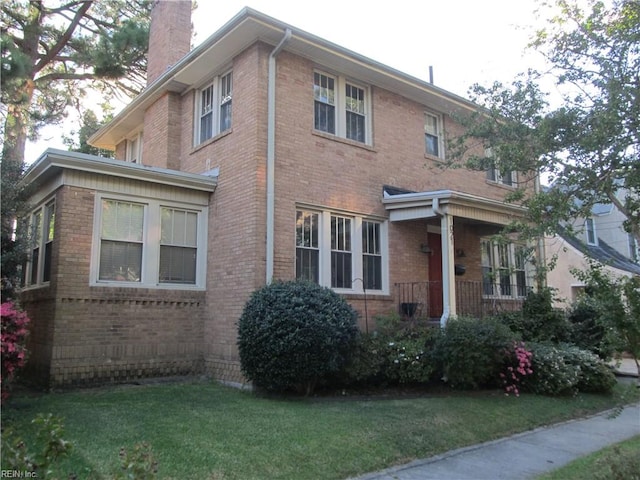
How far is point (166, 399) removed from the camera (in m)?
7.94

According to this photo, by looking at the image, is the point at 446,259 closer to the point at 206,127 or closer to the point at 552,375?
the point at 552,375

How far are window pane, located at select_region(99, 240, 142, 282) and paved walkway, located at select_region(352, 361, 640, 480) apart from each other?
640 cm

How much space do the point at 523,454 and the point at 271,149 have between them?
662cm

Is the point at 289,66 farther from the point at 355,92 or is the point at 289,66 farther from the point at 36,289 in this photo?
the point at 36,289

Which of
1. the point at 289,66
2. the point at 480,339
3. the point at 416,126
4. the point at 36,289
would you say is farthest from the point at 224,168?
the point at 480,339

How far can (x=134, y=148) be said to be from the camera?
616 inches

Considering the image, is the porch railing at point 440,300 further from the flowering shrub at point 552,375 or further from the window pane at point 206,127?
the window pane at point 206,127

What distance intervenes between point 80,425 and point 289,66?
25.1 feet

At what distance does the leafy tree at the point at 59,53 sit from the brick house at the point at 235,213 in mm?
6732

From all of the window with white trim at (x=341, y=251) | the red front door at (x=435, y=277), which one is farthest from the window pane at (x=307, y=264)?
the red front door at (x=435, y=277)

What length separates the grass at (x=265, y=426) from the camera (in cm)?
512

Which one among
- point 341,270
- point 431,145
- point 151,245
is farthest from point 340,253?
point 431,145

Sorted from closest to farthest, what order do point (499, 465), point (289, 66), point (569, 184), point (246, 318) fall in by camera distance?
point (499, 465)
point (569, 184)
point (246, 318)
point (289, 66)

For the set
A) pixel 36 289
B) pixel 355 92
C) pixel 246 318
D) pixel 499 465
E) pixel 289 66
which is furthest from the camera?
pixel 355 92
